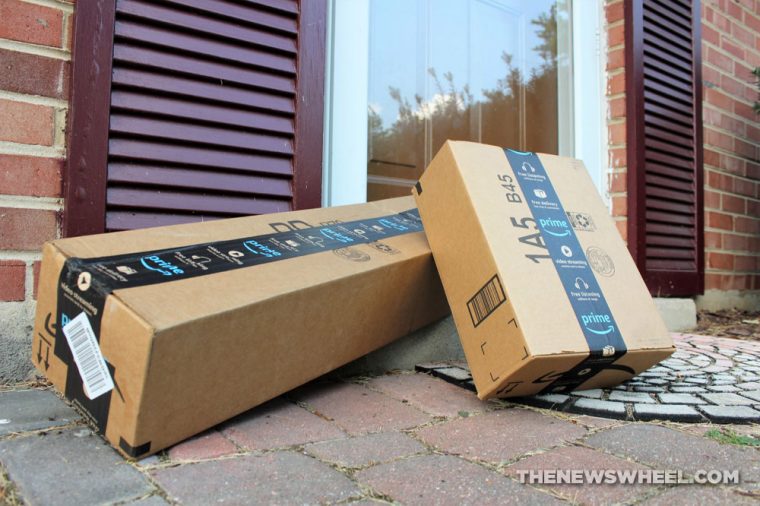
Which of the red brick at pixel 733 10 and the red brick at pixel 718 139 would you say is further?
the red brick at pixel 733 10

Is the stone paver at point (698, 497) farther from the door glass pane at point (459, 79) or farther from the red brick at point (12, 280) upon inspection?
the door glass pane at point (459, 79)

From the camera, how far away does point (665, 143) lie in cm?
258

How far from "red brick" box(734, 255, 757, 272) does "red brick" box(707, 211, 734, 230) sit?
0.66 feet

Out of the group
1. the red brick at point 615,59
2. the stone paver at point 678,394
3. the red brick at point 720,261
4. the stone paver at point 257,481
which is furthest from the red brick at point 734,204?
the stone paver at point 257,481

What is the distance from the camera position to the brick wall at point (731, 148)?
289cm

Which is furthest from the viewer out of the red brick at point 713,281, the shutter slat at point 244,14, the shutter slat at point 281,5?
the red brick at point 713,281

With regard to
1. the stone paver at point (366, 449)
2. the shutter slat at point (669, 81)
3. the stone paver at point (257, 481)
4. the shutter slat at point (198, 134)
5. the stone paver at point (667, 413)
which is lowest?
the stone paver at point (257, 481)

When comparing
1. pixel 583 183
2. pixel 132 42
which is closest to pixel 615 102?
pixel 583 183

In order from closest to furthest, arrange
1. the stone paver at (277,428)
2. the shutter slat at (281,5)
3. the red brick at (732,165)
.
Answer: the stone paver at (277,428) < the shutter slat at (281,5) < the red brick at (732,165)

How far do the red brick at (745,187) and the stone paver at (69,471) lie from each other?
342 centimetres

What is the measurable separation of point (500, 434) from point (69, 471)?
0.68m

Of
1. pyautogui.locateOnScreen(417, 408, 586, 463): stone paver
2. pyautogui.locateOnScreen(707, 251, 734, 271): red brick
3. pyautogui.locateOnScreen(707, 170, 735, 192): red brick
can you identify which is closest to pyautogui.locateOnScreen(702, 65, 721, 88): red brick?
pyautogui.locateOnScreen(707, 170, 735, 192): red brick

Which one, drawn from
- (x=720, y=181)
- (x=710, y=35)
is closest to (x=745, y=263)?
(x=720, y=181)

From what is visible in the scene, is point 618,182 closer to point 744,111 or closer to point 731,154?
point 731,154
